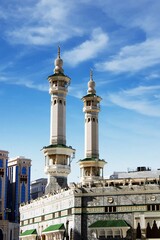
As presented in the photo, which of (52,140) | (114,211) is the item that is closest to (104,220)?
(114,211)

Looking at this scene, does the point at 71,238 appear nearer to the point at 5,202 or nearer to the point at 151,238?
the point at 151,238

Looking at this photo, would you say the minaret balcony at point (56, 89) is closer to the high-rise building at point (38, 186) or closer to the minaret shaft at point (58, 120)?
the minaret shaft at point (58, 120)

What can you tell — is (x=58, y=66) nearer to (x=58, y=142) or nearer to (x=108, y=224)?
(x=58, y=142)

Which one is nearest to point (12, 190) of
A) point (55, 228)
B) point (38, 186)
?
point (38, 186)

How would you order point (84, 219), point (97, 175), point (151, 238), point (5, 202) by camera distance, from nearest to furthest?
1. point (151, 238)
2. point (84, 219)
3. point (97, 175)
4. point (5, 202)

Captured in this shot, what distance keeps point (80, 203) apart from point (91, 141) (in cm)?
2775

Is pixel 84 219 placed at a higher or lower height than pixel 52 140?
lower

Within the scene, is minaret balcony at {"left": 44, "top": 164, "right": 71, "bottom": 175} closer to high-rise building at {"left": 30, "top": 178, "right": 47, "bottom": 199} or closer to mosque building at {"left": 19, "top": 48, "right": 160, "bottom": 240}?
mosque building at {"left": 19, "top": 48, "right": 160, "bottom": 240}

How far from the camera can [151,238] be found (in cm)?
5084

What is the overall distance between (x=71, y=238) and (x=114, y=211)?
6.64m

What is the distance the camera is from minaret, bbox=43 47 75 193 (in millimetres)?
67125

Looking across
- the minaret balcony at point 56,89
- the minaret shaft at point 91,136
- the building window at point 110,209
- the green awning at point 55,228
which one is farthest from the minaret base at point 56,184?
the building window at point 110,209

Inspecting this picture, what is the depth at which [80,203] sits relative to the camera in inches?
2147

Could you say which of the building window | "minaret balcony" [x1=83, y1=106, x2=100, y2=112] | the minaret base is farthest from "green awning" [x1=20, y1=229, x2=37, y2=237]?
"minaret balcony" [x1=83, y1=106, x2=100, y2=112]
